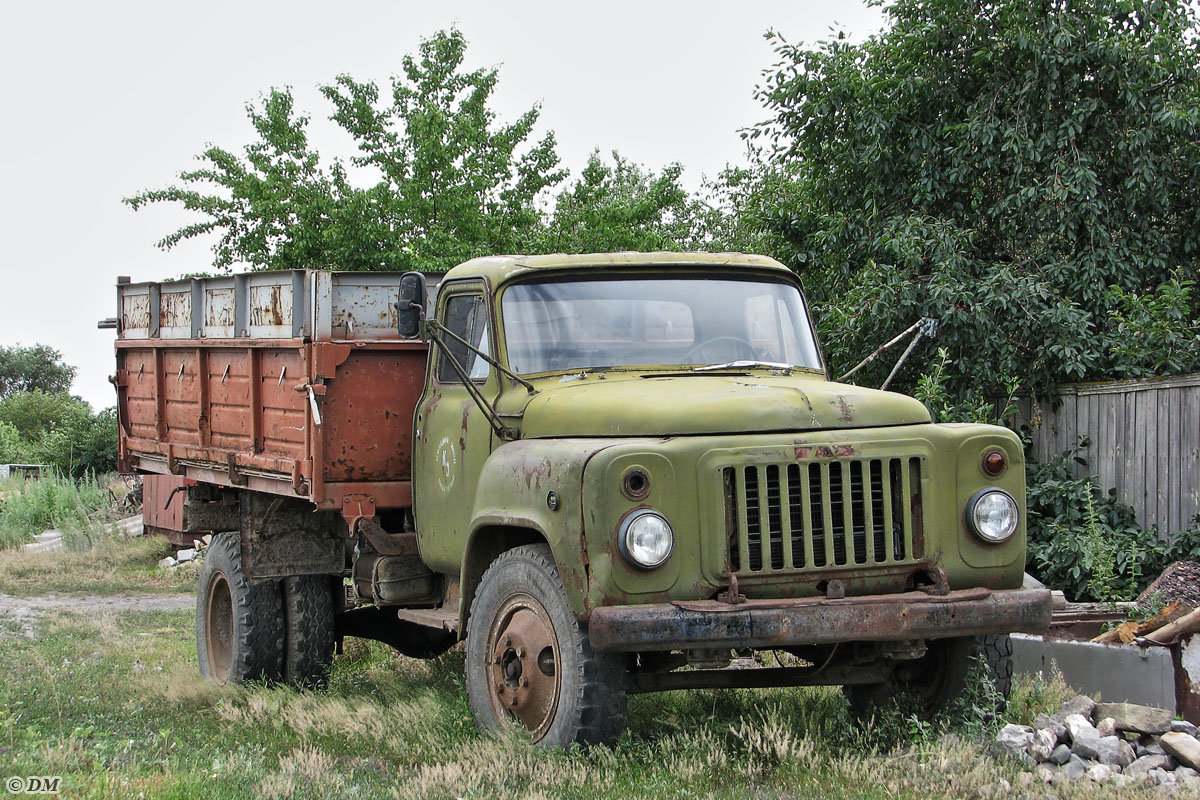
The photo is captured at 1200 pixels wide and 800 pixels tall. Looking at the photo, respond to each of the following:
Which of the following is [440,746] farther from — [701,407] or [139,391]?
[139,391]

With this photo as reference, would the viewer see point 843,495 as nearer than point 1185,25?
Yes

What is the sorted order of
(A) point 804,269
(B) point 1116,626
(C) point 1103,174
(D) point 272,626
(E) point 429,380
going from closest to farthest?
(E) point 429,380 < (B) point 1116,626 < (D) point 272,626 < (C) point 1103,174 < (A) point 804,269

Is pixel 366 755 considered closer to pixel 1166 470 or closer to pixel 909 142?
pixel 1166 470

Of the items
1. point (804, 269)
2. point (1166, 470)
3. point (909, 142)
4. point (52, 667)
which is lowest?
point (52, 667)

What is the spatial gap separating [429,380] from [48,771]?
2723 millimetres

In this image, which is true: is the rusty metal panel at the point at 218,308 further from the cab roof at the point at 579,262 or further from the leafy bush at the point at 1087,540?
the leafy bush at the point at 1087,540

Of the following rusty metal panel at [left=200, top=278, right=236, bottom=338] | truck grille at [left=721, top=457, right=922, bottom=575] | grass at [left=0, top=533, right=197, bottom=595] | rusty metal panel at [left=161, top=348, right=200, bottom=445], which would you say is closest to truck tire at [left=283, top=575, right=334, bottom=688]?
rusty metal panel at [left=161, top=348, right=200, bottom=445]

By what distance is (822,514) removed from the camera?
5648 millimetres

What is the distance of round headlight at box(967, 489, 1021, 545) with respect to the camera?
19.3 feet

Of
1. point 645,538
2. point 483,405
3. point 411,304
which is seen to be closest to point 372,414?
point 411,304

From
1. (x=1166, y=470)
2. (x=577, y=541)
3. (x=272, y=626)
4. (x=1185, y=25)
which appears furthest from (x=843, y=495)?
(x=1185, y=25)

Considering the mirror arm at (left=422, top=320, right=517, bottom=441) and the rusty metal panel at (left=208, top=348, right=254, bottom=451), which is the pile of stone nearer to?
the mirror arm at (left=422, top=320, right=517, bottom=441)

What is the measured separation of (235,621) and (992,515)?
4.99 m

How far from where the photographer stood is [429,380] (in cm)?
745
